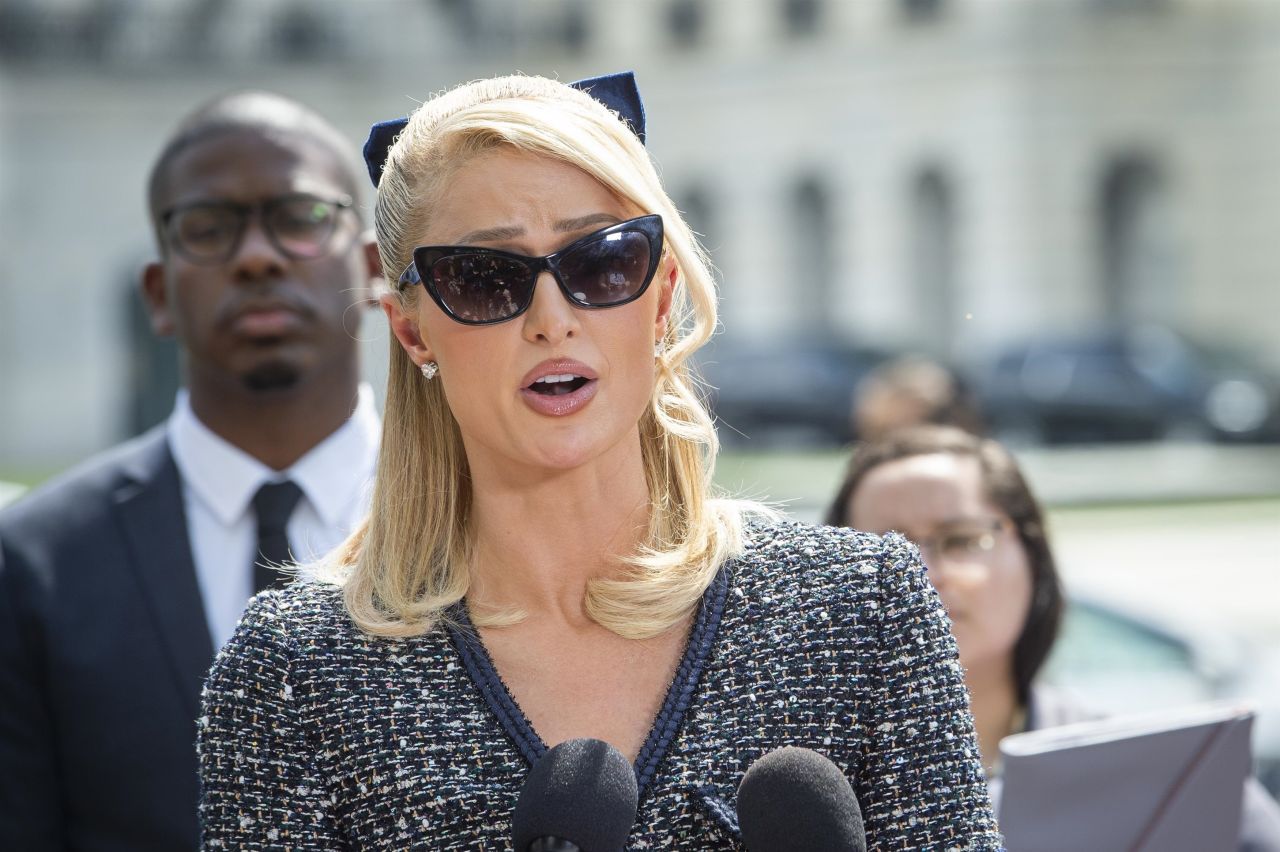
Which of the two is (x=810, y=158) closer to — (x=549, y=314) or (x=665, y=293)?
(x=665, y=293)

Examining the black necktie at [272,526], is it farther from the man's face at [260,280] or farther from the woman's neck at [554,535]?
the woman's neck at [554,535]

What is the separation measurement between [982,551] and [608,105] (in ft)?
5.23

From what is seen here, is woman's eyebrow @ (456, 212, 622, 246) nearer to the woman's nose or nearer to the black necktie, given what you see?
the woman's nose

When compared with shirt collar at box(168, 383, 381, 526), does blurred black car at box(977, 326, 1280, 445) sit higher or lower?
lower

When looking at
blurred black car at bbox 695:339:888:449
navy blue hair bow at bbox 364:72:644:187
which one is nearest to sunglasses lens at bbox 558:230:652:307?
navy blue hair bow at bbox 364:72:644:187

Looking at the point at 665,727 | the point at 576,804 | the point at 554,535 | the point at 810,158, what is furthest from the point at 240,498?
the point at 810,158

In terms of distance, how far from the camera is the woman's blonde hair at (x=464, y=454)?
7.57 feet

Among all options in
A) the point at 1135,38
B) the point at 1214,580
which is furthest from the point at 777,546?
the point at 1135,38

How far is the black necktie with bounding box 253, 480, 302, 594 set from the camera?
342 cm

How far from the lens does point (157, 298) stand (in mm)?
3893

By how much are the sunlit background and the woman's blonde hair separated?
23.8 m

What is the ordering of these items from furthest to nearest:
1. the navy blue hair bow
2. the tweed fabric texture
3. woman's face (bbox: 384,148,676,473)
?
the navy blue hair bow → woman's face (bbox: 384,148,676,473) → the tweed fabric texture

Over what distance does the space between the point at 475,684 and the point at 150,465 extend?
145cm

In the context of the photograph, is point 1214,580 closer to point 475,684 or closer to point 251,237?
point 251,237
